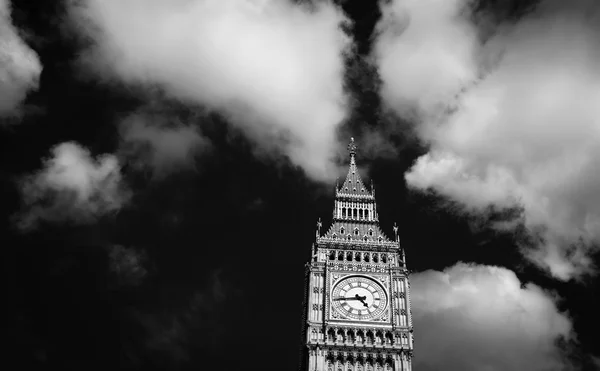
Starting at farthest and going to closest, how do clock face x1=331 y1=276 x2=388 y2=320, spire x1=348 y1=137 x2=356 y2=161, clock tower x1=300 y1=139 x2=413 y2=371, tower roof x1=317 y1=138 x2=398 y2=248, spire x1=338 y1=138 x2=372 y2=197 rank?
spire x1=348 y1=137 x2=356 y2=161, spire x1=338 y1=138 x2=372 y2=197, tower roof x1=317 y1=138 x2=398 y2=248, clock face x1=331 y1=276 x2=388 y2=320, clock tower x1=300 y1=139 x2=413 y2=371

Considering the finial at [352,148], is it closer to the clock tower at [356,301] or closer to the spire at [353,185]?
the spire at [353,185]

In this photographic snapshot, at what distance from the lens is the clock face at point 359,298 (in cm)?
8494

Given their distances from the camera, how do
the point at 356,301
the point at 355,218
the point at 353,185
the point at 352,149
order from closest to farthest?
the point at 356,301 < the point at 355,218 < the point at 353,185 < the point at 352,149

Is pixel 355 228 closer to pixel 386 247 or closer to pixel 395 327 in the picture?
pixel 386 247

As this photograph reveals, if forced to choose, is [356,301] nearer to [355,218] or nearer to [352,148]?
[355,218]

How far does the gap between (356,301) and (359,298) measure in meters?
0.54

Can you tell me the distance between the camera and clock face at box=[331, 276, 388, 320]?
84938 millimetres

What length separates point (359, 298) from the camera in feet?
283

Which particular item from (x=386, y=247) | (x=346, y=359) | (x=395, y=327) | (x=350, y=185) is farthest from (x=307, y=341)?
(x=350, y=185)

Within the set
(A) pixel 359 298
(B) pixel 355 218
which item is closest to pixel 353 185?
(B) pixel 355 218

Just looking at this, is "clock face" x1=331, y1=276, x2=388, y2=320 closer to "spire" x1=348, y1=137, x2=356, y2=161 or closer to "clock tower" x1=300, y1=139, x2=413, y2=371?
"clock tower" x1=300, y1=139, x2=413, y2=371

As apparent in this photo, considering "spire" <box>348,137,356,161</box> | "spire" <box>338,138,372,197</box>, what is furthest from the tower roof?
"spire" <box>348,137,356,161</box>

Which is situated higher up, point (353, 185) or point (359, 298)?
point (353, 185)

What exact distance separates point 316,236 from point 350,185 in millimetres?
12640
